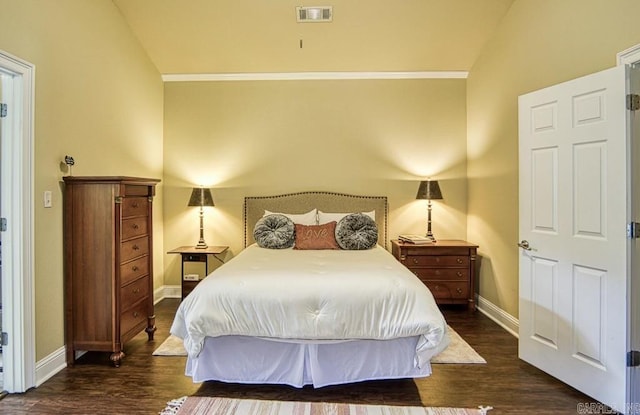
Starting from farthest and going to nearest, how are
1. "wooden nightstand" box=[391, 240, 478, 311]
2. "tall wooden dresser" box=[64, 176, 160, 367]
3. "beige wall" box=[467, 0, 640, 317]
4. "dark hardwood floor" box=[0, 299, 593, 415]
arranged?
"wooden nightstand" box=[391, 240, 478, 311], "tall wooden dresser" box=[64, 176, 160, 367], "beige wall" box=[467, 0, 640, 317], "dark hardwood floor" box=[0, 299, 593, 415]

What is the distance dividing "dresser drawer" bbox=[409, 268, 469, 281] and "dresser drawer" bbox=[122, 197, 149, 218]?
2891 mm

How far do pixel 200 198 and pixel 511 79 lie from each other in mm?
3683

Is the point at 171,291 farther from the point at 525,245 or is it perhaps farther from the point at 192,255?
the point at 525,245

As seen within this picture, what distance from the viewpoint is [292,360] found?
2.48m

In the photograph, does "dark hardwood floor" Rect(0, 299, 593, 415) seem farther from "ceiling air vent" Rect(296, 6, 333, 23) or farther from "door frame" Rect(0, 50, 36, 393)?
"ceiling air vent" Rect(296, 6, 333, 23)

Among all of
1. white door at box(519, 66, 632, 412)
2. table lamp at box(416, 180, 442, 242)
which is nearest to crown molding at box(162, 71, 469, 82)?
table lamp at box(416, 180, 442, 242)

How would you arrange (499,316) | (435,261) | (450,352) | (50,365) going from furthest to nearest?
(435,261) → (499,316) → (450,352) → (50,365)

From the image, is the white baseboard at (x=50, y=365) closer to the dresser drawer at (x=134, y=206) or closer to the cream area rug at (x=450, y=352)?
the cream area rug at (x=450, y=352)

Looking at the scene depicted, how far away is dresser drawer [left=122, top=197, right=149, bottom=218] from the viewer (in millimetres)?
2930

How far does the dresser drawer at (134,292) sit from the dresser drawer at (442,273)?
9.19 feet

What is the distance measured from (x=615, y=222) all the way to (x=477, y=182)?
2.22 m

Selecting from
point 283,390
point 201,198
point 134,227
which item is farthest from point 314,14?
point 283,390

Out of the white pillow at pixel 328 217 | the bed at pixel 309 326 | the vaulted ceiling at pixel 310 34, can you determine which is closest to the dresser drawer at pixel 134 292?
the bed at pixel 309 326

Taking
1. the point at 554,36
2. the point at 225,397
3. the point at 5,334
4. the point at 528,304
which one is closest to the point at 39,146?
the point at 5,334
